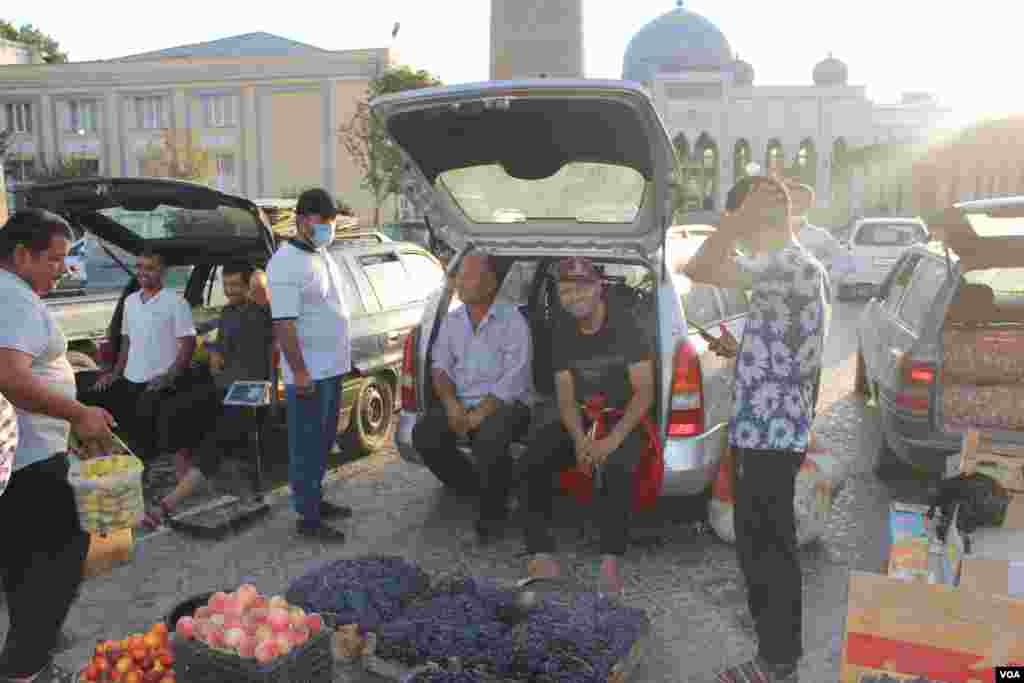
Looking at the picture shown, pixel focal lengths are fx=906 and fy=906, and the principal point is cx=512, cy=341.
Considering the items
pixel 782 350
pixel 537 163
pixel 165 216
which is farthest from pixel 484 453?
pixel 165 216

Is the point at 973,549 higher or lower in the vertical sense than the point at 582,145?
lower

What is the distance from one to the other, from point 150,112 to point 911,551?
2019 inches

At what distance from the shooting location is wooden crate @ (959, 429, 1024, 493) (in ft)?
13.1

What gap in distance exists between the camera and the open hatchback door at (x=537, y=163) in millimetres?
4629

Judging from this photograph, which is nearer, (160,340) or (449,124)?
(449,124)

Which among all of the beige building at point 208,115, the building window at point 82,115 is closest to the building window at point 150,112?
the beige building at point 208,115

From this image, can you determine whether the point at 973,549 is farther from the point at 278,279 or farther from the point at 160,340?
the point at 160,340

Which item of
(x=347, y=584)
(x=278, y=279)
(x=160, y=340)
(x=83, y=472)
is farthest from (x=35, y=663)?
(x=160, y=340)

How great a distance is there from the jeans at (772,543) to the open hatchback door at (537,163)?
5.95 ft

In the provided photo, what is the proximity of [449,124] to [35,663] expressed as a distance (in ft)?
10.8

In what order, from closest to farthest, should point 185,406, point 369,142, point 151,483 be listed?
point 185,406, point 151,483, point 369,142

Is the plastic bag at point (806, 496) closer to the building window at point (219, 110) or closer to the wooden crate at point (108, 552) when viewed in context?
the wooden crate at point (108, 552)

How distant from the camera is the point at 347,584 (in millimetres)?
4125

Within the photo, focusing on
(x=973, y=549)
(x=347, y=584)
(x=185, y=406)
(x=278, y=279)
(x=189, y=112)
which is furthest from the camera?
(x=189, y=112)
